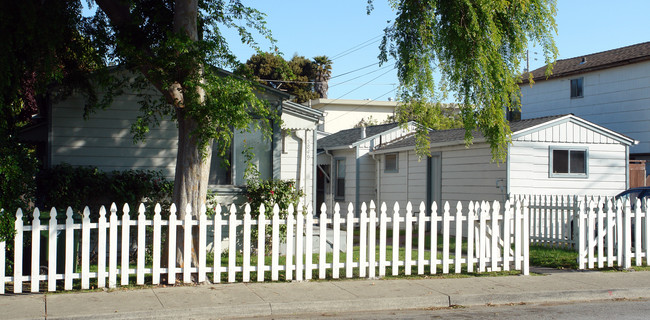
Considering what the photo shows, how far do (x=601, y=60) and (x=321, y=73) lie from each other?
24.9m

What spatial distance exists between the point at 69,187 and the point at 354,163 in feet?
39.8

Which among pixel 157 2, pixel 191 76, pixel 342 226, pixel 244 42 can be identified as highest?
pixel 157 2

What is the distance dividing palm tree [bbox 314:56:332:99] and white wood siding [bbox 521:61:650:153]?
2218 cm

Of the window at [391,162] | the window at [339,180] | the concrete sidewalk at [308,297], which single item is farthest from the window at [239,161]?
the window at [339,180]

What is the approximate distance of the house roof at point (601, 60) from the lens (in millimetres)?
21922

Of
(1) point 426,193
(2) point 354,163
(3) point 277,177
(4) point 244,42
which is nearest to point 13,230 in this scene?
(4) point 244,42

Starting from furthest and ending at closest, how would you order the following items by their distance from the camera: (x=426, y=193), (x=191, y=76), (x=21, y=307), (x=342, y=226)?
(x=342, y=226), (x=426, y=193), (x=191, y=76), (x=21, y=307)

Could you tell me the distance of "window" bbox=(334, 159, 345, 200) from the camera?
2319cm

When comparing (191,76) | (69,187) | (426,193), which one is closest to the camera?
(191,76)

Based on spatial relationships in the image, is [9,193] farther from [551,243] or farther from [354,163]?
[354,163]

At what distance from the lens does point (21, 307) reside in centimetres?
750

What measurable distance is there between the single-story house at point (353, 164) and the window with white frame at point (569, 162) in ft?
19.2

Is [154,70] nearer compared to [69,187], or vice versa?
[154,70]

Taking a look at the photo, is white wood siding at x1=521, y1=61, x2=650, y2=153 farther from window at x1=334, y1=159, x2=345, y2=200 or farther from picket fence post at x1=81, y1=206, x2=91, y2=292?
picket fence post at x1=81, y1=206, x2=91, y2=292
